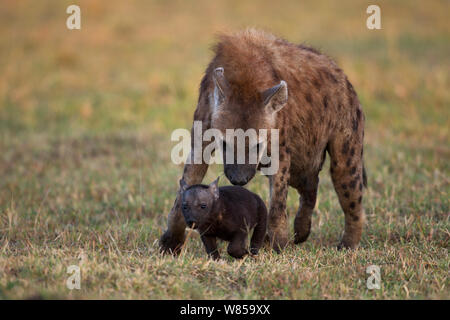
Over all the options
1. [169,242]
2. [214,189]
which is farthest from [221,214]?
[169,242]

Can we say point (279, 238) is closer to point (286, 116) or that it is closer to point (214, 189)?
point (214, 189)

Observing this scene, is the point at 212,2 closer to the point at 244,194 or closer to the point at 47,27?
the point at 47,27

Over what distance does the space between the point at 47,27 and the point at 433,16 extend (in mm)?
9198

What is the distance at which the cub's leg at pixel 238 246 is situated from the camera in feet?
15.2

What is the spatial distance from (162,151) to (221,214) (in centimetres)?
391

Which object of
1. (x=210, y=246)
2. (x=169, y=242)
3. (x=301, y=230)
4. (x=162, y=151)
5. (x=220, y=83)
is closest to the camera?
(x=220, y=83)

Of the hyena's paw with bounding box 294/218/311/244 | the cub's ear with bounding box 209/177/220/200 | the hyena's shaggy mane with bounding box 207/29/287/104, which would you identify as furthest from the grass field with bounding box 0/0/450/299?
the hyena's shaggy mane with bounding box 207/29/287/104

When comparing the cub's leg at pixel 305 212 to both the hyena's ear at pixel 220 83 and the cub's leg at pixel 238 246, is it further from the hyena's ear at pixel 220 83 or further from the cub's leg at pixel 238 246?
the hyena's ear at pixel 220 83

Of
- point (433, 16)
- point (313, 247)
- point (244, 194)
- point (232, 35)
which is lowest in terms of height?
point (313, 247)

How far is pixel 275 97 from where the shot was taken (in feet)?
14.7

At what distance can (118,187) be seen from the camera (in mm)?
6879

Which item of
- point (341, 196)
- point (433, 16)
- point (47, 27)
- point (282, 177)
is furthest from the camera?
point (433, 16)

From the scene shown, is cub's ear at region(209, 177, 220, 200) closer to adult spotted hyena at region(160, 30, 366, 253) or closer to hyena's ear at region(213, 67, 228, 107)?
adult spotted hyena at region(160, 30, 366, 253)
